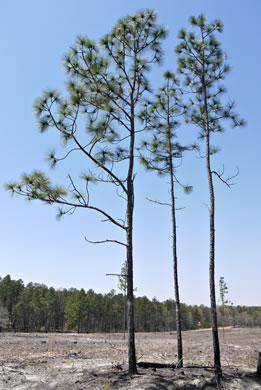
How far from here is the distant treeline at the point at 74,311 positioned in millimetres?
47875

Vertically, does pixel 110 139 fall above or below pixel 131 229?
above

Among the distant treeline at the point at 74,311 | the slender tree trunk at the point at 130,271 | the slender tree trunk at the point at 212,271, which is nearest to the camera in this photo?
the slender tree trunk at the point at 212,271

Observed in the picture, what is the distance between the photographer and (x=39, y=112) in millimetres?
7051

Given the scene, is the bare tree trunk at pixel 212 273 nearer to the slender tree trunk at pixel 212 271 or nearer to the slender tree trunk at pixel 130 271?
the slender tree trunk at pixel 212 271

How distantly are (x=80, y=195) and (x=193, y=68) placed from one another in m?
6.02

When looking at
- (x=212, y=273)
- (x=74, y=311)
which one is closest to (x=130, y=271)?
(x=212, y=273)

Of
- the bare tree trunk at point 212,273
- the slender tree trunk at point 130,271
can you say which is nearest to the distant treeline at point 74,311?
the slender tree trunk at point 130,271

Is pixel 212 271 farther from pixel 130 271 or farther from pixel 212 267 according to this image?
pixel 130 271

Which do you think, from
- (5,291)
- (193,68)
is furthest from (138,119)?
(5,291)

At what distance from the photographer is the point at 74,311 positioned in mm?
45938

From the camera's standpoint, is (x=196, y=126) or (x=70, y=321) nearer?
(x=196, y=126)

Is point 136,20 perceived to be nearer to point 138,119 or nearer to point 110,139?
point 138,119

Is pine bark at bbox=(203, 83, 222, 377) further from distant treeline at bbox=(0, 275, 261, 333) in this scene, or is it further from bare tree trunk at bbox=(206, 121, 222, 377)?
distant treeline at bbox=(0, 275, 261, 333)

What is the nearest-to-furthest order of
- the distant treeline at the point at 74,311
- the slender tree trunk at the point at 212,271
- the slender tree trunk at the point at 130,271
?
the slender tree trunk at the point at 212,271
the slender tree trunk at the point at 130,271
the distant treeline at the point at 74,311
